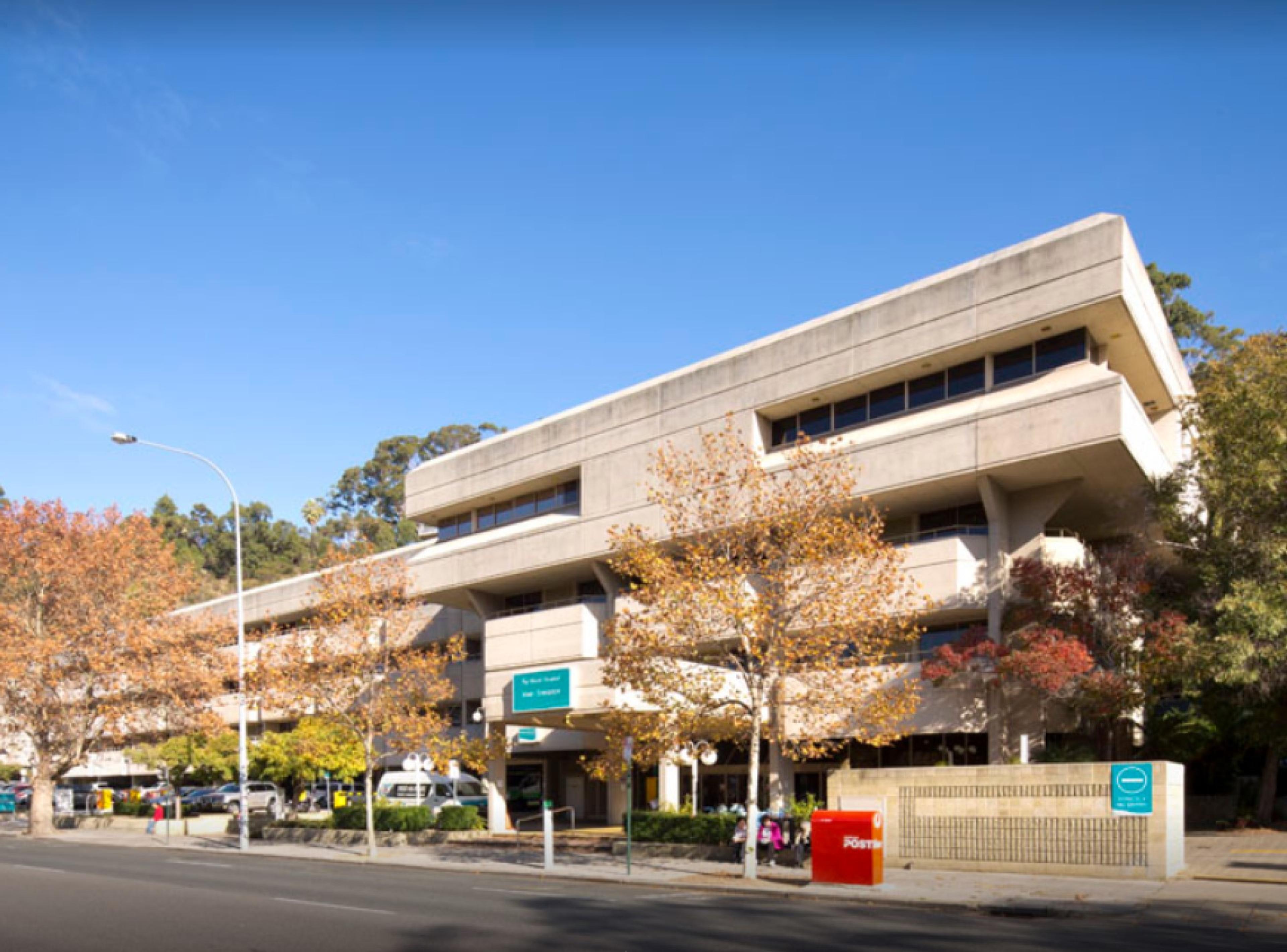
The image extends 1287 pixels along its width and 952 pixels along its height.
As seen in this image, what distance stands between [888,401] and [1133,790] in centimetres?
1434

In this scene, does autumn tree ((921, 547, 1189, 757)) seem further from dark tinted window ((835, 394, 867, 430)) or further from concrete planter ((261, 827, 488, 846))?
concrete planter ((261, 827, 488, 846))

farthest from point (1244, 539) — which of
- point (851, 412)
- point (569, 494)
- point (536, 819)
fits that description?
point (536, 819)

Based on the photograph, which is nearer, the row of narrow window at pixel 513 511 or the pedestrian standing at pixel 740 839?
the pedestrian standing at pixel 740 839

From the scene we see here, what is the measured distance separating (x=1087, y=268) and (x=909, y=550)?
26.8 feet

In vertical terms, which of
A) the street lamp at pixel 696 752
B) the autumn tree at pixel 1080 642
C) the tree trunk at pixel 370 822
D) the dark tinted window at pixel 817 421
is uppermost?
the dark tinted window at pixel 817 421

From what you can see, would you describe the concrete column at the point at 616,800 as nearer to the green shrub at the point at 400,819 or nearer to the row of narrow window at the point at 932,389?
the green shrub at the point at 400,819

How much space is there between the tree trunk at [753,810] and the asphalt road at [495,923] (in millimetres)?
1600

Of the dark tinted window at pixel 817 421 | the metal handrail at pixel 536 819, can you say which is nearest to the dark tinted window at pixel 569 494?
the dark tinted window at pixel 817 421

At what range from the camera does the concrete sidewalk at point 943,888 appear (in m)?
17.3

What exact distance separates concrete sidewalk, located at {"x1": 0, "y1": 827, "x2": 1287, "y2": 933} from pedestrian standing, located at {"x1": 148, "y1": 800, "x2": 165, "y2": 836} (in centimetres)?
1551

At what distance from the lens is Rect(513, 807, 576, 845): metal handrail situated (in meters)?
33.1

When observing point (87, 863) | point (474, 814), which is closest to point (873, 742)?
point (474, 814)

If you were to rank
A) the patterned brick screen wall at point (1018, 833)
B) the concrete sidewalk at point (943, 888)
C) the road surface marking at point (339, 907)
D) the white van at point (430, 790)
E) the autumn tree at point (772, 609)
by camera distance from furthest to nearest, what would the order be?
the white van at point (430, 790)
the autumn tree at point (772, 609)
the patterned brick screen wall at point (1018, 833)
the concrete sidewalk at point (943, 888)
the road surface marking at point (339, 907)

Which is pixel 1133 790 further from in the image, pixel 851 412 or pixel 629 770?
pixel 851 412
